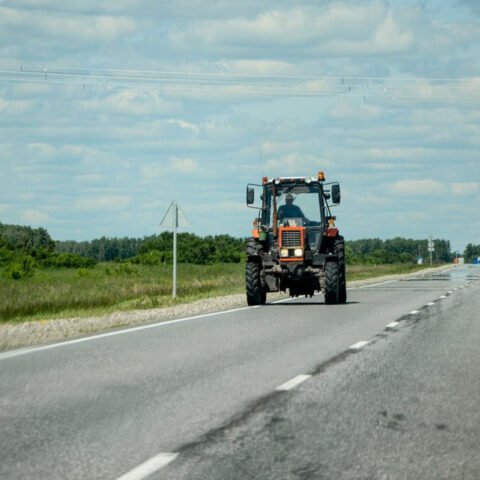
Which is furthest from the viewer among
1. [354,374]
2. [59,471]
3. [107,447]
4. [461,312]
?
[461,312]

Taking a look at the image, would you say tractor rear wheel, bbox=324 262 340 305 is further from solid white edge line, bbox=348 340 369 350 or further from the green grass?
solid white edge line, bbox=348 340 369 350

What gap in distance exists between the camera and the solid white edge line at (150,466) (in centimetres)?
608

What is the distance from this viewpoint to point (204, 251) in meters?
173

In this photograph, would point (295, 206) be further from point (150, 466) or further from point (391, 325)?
point (150, 466)

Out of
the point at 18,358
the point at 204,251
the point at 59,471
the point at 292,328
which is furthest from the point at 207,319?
the point at 204,251

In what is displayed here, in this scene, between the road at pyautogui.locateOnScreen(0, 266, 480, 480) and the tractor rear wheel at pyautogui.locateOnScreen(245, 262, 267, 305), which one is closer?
the road at pyautogui.locateOnScreen(0, 266, 480, 480)

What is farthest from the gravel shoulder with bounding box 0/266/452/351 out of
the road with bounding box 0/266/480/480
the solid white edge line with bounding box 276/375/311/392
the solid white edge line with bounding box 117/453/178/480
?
the solid white edge line with bounding box 117/453/178/480

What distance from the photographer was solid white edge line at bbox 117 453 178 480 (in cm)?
608

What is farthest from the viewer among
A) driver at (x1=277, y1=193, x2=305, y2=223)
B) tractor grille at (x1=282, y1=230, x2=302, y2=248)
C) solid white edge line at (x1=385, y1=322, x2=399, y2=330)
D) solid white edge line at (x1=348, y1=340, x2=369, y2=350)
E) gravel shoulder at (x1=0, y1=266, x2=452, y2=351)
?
driver at (x1=277, y1=193, x2=305, y2=223)

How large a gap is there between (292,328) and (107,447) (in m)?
11.0

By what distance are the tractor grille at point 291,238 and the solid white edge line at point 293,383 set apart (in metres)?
15.1

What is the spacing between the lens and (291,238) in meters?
26.0

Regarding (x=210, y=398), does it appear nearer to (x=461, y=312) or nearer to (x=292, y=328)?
(x=292, y=328)

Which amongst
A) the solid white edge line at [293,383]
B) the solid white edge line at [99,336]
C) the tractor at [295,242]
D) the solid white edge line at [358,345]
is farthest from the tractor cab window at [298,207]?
the solid white edge line at [293,383]
